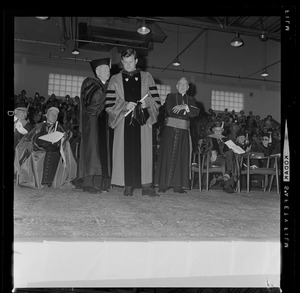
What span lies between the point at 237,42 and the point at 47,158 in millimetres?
1827

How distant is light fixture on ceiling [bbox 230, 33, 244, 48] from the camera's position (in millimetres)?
2984

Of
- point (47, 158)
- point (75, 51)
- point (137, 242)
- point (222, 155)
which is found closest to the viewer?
point (137, 242)

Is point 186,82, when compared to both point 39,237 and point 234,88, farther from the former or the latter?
point 39,237

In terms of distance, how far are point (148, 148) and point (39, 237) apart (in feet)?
3.63

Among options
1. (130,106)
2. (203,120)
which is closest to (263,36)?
(203,120)

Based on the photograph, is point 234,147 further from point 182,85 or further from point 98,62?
point 98,62

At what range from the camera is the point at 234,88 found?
304 cm

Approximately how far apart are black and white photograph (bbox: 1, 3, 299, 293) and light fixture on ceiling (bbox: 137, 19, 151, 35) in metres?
0.02

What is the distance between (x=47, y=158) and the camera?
3021mm

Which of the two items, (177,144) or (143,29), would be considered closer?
(143,29)

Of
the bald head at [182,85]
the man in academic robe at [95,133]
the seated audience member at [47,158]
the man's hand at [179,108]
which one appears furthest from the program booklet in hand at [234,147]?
the seated audience member at [47,158]

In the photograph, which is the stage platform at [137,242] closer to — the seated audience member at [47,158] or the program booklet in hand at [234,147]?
the seated audience member at [47,158]

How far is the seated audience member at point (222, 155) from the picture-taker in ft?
10.1
